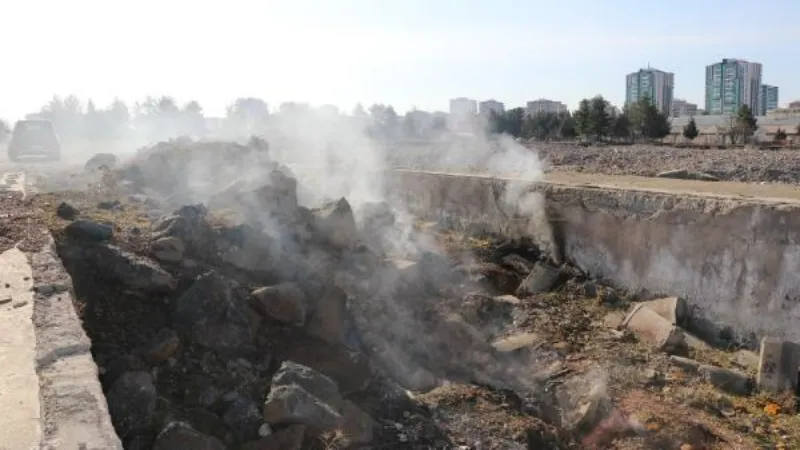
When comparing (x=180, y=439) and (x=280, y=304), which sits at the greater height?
(x=280, y=304)

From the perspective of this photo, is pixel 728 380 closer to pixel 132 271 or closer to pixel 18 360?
pixel 132 271

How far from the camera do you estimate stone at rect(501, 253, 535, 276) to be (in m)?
9.99

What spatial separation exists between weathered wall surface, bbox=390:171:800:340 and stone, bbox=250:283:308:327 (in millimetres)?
4806

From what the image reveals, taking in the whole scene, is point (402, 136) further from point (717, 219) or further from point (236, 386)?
point (236, 386)

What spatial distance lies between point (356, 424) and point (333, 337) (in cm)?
125

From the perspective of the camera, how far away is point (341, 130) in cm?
1761

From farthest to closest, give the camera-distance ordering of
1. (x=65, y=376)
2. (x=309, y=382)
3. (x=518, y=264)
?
(x=518, y=264), (x=309, y=382), (x=65, y=376)

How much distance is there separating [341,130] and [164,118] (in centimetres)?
2472

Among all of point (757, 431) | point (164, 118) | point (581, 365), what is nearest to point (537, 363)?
point (581, 365)

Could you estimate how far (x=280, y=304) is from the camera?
5.78m

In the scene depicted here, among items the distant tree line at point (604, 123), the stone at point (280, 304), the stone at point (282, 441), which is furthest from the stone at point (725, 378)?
the distant tree line at point (604, 123)

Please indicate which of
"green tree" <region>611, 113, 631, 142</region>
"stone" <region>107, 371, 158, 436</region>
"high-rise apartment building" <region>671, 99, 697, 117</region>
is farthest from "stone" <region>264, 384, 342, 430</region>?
"high-rise apartment building" <region>671, 99, 697, 117</region>

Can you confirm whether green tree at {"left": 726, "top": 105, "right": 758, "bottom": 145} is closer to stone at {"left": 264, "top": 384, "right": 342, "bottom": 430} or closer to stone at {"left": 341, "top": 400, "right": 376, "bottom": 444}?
stone at {"left": 341, "top": 400, "right": 376, "bottom": 444}

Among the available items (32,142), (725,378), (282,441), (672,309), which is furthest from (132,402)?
(32,142)
